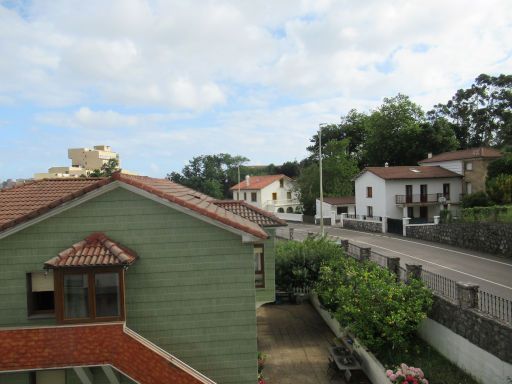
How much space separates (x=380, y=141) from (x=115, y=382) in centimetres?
5503

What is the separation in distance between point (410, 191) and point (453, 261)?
19.0 m

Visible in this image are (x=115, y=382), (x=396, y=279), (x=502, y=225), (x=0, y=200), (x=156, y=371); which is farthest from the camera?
(x=502, y=225)

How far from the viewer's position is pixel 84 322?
27.8 feet

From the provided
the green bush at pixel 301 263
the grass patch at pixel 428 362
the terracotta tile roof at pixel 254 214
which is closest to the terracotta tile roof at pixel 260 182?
the green bush at pixel 301 263

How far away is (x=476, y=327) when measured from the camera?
10594mm

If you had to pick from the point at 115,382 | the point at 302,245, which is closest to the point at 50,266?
the point at 115,382

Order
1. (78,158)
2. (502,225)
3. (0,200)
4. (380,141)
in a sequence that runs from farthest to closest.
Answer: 1. (78,158)
2. (380,141)
3. (502,225)
4. (0,200)

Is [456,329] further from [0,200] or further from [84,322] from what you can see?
[0,200]

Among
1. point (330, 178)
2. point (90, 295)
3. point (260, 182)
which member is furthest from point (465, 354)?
point (260, 182)

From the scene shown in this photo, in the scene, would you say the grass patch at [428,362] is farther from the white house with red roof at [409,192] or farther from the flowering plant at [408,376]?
the white house with red roof at [409,192]

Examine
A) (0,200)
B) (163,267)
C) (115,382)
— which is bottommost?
(115,382)

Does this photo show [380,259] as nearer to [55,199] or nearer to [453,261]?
[453,261]

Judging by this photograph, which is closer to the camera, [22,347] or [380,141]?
[22,347]

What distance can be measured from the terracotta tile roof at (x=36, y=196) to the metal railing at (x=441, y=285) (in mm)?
10229
